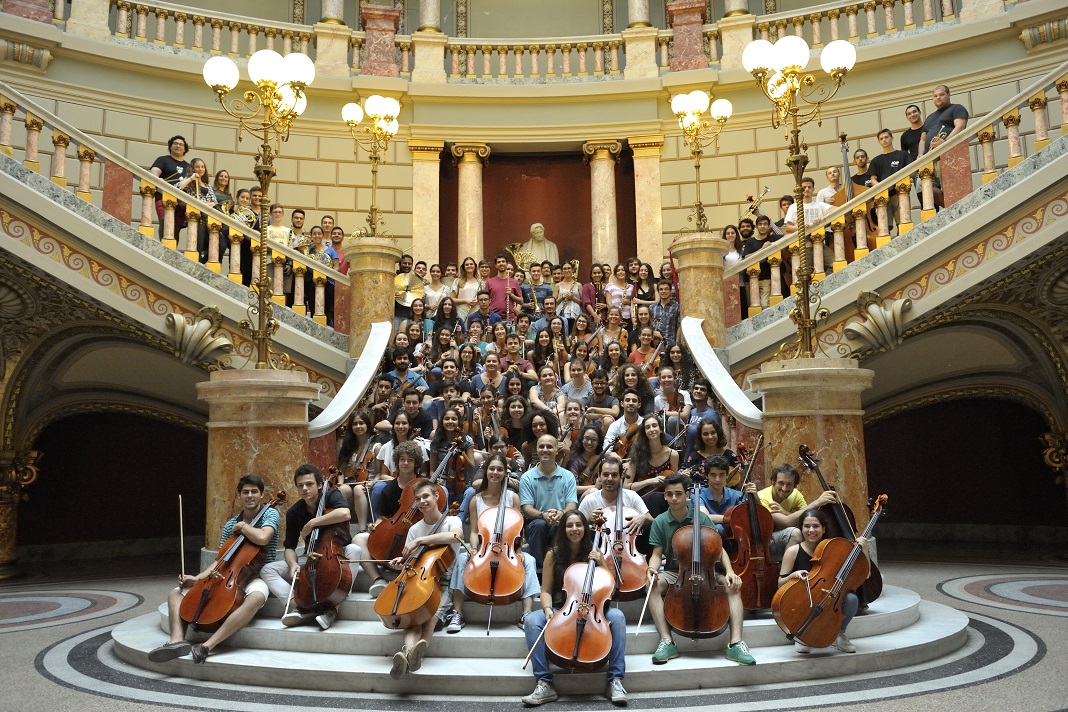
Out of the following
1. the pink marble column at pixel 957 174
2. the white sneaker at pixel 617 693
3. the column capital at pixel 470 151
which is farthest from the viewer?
the column capital at pixel 470 151

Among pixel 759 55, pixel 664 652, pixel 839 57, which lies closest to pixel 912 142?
pixel 839 57

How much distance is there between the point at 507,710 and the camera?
4336 mm

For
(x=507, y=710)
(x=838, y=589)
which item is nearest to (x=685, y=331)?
(x=838, y=589)

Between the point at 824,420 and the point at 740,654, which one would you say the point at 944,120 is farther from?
the point at 740,654

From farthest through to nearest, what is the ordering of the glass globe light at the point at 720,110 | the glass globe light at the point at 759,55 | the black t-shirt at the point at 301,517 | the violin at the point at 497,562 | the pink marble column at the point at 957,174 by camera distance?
the glass globe light at the point at 720,110, the pink marble column at the point at 957,174, the glass globe light at the point at 759,55, the black t-shirt at the point at 301,517, the violin at the point at 497,562

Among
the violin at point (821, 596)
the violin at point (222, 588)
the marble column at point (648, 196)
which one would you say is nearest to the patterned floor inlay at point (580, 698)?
the violin at point (821, 596)

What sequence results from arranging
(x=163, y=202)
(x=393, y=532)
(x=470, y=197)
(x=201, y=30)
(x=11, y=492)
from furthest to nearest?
(x=470, y=197), (x=201, y=30), (x=11, y=492), (x=163, y=202), (x=393, y=532)

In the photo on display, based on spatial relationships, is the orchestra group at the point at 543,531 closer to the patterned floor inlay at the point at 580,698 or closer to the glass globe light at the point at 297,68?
the patterned floor inlay at the point at 580,698

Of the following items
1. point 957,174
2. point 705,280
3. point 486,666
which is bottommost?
point 486,666

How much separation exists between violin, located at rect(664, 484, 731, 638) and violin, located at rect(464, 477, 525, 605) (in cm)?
85

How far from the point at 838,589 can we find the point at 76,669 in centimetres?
419

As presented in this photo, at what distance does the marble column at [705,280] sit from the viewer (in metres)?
8.78

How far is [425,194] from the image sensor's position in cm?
1434

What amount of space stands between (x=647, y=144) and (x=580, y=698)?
1111 centimetres
